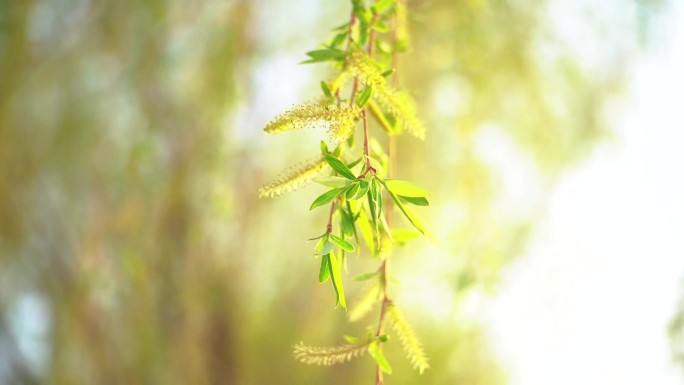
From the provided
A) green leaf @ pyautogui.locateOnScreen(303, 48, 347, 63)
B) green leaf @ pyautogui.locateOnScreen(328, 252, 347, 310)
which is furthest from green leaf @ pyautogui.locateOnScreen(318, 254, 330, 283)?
green leaf @ pyautogui.locateOnScreen(303, 48, 347, 63)

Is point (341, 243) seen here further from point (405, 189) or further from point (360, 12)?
point (360, 12)

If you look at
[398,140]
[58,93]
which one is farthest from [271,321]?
[58,93]

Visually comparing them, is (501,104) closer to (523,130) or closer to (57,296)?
(523,130)

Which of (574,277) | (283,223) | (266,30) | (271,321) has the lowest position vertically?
(574,277)

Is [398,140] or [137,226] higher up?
[398,140]

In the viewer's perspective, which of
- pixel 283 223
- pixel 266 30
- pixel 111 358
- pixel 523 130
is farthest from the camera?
pixel 283 223

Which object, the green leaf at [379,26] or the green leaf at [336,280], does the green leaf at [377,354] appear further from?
the green leaf at [379,26]

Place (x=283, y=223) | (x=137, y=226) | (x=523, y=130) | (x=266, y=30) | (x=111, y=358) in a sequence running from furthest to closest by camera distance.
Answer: (x=283, y=223)
(x=111, y=358)
(x=266, y=30)
(x=137, y=226)
(x=523, y=130)
